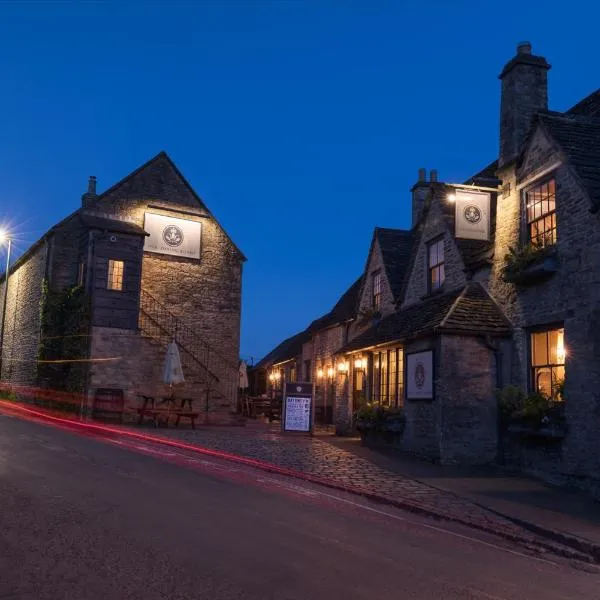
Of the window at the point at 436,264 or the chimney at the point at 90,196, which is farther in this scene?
the chimney at the point at 90,196

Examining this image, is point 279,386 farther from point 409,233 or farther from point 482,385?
point 482,385

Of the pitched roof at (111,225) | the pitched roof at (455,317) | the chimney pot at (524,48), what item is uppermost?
the chimney pot at (524,48)

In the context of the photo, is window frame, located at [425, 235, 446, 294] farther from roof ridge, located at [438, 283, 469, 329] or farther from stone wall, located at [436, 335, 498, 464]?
stone wall, located at [436, 335, 498, 464]

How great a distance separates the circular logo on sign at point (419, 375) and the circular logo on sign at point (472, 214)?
12.0ft

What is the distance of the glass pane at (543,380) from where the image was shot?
43.4 feet

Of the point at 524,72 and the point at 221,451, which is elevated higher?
the point at 524,72

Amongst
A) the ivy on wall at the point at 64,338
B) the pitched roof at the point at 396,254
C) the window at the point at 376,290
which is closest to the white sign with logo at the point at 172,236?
the ivy on wall at the point at 64,338

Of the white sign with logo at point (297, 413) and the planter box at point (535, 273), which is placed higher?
the planter box at point (535, 273)

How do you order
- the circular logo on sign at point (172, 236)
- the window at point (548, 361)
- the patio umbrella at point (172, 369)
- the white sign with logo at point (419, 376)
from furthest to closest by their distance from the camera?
the circular logo on sign at point (172, 236) < the patio umbrella at point (172, 369) < the white sign with logo at point (419, 376) < the window at point (548, 361)

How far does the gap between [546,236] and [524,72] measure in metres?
4.47

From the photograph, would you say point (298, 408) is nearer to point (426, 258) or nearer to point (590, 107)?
point (426, 258)

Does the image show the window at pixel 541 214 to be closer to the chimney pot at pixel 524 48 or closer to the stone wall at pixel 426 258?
the stone wall at pixel 426 258

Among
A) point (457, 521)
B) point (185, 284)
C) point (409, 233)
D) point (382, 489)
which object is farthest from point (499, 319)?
point (185, 284)

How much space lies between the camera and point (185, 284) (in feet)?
92.8
